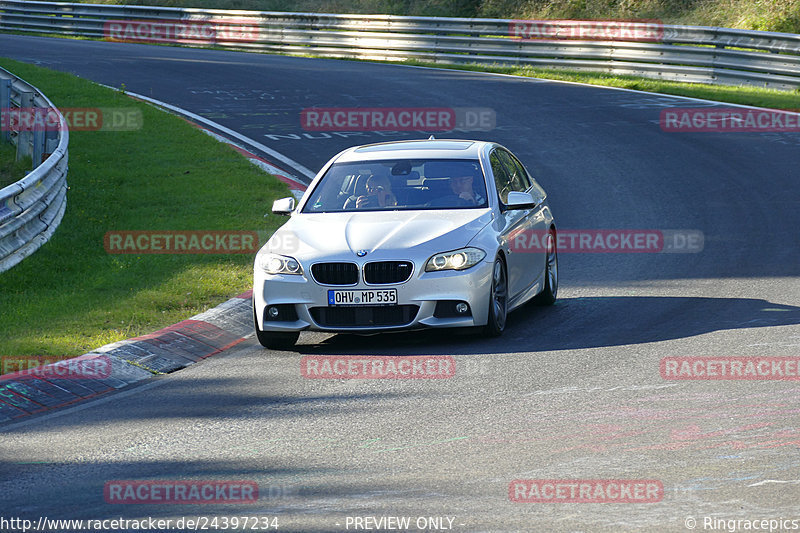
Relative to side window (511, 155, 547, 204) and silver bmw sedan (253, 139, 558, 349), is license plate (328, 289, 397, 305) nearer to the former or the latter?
silver bmw sedan (253, 139, 558, 349)

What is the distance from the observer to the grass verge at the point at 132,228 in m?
10.1

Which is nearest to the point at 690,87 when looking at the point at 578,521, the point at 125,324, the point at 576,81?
the point at 576,81

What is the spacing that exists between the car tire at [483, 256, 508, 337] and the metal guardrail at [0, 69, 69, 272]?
495 centimetres

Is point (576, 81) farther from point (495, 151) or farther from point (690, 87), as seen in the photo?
point (495, 151)

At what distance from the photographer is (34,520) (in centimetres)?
561

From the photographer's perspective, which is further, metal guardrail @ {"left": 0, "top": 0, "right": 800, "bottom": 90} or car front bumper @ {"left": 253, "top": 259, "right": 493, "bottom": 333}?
metal guardrail @ {"left": 0, "top": 0, "right": 800, "bottom": 90}

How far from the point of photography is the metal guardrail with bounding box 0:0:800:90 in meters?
24.5

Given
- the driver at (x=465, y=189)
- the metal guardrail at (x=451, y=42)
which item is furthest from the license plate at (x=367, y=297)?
the metal guardrail at (x=451, y=42)

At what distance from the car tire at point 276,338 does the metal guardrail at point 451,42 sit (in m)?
17.0

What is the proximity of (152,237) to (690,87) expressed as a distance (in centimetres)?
1475

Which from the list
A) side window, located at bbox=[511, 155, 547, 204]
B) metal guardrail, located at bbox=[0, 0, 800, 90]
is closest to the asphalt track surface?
side window, located at bbox=[511, 155, 547, 204]

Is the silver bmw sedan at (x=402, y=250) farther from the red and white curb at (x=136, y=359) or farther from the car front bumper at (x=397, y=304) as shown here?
the red and white curb at (x=136, y=359)

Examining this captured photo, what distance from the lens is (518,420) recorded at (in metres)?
7.13

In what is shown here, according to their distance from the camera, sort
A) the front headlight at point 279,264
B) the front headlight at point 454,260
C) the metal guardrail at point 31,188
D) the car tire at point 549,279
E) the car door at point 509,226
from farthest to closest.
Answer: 1. the metal guardrail at point 31,188
2. the car tire at point 549,279
3. the car door at point 509,226
4. the front headlight at point 279,264
5. the front headlight at point 454,260
